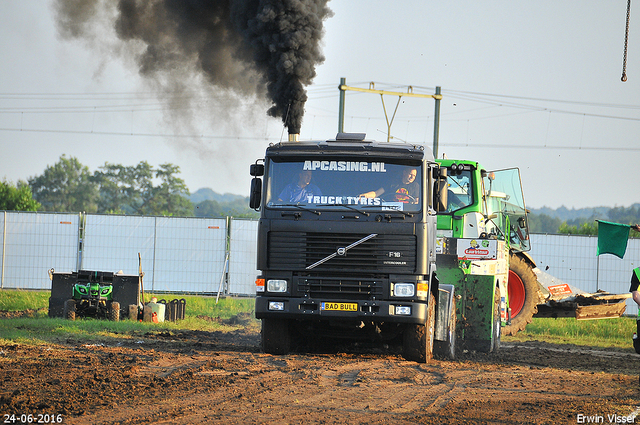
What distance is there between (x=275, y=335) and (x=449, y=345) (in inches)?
120

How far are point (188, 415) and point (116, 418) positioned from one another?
2.04 ft

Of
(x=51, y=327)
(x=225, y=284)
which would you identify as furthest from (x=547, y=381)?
(x=225, y=284)

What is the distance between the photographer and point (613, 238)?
11570 millimetres

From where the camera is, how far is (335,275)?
33.6 feet

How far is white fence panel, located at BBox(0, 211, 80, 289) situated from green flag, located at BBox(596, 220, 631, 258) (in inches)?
671

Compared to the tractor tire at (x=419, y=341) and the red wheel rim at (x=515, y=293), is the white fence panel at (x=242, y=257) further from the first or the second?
the tractor tire at (x=419, y=341)

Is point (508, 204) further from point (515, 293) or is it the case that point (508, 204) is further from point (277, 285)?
point (277, 285)

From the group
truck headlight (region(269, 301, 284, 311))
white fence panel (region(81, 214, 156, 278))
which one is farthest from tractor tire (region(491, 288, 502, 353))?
white fence panel (region(81, 214, 156, 278))

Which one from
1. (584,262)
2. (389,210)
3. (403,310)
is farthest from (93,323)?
(584,262)

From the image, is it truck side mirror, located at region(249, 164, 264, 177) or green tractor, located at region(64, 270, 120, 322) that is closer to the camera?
truck side mirror, located at region(249, 164, 264, 177)

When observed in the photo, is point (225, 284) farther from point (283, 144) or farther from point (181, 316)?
point (283, 144)

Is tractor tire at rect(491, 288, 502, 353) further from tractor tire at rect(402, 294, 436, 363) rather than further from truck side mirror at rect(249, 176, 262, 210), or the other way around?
truck side mirror at rect(249, 176, 262, 210)

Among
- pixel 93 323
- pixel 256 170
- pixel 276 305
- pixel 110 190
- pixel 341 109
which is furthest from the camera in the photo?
pixel 110 190

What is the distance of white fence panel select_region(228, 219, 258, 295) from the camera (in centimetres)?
2292
